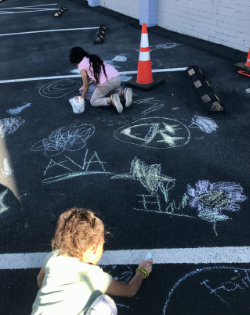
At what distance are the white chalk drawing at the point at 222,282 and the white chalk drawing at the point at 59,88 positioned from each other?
13.1 feet

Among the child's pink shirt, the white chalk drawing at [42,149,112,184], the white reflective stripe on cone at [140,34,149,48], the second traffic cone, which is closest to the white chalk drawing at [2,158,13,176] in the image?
the white chalk drawing at [42,149,112,184]

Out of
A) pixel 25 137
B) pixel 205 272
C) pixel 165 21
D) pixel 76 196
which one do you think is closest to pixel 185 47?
pixel 165 21

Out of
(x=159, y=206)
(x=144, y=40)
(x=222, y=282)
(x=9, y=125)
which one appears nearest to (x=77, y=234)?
(x=222, y=282)

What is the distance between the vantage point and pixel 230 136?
373cm

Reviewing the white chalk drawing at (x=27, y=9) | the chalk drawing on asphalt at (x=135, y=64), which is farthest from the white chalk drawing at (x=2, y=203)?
the white chalk drawing at (x=27, y=9)

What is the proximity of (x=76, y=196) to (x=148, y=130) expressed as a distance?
1496 mm

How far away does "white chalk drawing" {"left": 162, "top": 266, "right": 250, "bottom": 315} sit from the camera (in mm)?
2076

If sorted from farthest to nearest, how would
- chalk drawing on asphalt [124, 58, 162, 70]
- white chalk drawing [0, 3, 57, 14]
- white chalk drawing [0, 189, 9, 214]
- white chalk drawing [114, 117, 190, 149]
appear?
white chalk drawing [0, 3, 57, 14] → chalk drawing on asphalt [124, 58, 162, 70] → white chalk drawing [114, 117, 190, 149] → white chalk drawing [0, 189, 9, 214]

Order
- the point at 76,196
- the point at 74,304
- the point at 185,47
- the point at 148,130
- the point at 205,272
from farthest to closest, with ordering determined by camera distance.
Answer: the point at 185,47 → the point at 148,130 → the point at 76,196 → the point at 205,272 → the point at 74,304

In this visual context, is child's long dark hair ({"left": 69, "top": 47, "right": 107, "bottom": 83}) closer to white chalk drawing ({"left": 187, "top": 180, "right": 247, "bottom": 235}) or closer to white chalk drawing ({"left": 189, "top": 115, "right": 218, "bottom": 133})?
white chalk drawing ({"left": 189, "top": 115, "right": 218, "bottom": 133})

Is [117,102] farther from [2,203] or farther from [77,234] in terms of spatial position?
[77,234]

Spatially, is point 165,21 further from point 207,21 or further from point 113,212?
point 113,212

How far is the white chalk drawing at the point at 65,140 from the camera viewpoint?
3771mm

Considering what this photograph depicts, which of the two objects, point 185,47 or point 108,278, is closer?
point 108,278
